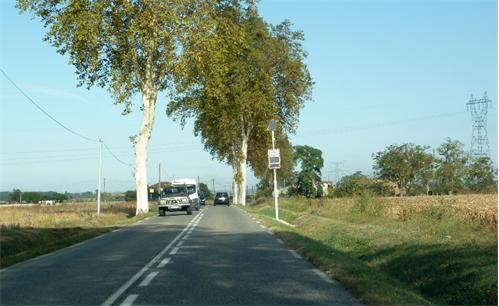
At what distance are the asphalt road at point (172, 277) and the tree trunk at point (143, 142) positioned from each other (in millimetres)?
20893

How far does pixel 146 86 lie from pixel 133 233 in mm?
17263

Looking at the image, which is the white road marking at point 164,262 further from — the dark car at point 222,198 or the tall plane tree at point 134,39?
the dark car at point 222,198

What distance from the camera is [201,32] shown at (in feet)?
119

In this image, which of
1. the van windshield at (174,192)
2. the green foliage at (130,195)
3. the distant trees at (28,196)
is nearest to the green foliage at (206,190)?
the green foliage at (130,195)

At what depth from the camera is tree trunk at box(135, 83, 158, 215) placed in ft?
125

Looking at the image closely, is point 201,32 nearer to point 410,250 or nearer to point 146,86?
point 146,86

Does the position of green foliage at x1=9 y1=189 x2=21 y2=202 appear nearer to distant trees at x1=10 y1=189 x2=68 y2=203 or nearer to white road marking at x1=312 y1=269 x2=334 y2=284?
distant trees at x1=10 y1=189 x2=68 y2=203

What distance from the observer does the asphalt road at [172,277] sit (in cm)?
880

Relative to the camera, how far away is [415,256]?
1247 cm

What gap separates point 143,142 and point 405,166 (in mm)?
44918

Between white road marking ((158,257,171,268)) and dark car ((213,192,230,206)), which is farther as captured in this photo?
dark car ((213,192,230,206))

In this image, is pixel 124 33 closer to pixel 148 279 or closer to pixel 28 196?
pixel 148 279

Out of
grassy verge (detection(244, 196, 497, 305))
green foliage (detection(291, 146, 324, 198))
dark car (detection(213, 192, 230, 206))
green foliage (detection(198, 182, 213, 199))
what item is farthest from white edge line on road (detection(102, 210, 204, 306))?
green foliage (detection(198, 182, 213, 199))

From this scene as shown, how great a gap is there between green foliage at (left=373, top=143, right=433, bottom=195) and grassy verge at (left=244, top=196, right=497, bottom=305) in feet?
172
